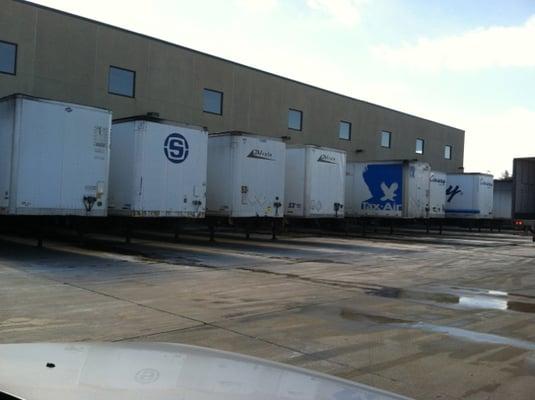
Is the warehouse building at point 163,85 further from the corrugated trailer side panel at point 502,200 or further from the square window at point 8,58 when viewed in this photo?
the corrugated trailer side panel at point 502,200

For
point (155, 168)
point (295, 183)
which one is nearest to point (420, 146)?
point (295, 183)

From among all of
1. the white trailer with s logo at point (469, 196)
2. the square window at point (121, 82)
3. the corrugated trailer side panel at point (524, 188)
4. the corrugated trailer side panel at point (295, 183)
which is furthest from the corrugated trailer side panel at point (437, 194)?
the square window at point (121, 82)

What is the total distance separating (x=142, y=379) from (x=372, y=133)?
132 ft

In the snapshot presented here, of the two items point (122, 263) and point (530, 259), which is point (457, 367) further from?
point (530, 259)

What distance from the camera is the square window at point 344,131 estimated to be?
38.7 meters

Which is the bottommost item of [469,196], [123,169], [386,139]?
[123,169]

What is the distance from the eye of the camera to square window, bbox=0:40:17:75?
2228 centimetres

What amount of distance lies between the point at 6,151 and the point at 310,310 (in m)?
9.74

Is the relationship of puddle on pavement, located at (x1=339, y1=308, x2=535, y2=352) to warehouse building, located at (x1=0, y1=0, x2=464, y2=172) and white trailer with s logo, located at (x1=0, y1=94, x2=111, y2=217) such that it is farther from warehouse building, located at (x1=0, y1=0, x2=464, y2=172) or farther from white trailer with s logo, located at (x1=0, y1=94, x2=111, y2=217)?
warehouse building, located at (x1=0, y1=0, x2=464, y2=172)

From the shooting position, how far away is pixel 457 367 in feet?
18.7

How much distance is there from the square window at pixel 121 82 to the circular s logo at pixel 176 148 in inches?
379

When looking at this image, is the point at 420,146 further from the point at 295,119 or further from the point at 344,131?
the point at 295,119

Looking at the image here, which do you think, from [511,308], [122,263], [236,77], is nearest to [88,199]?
[122,263]

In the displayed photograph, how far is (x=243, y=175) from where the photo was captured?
2048 cm
